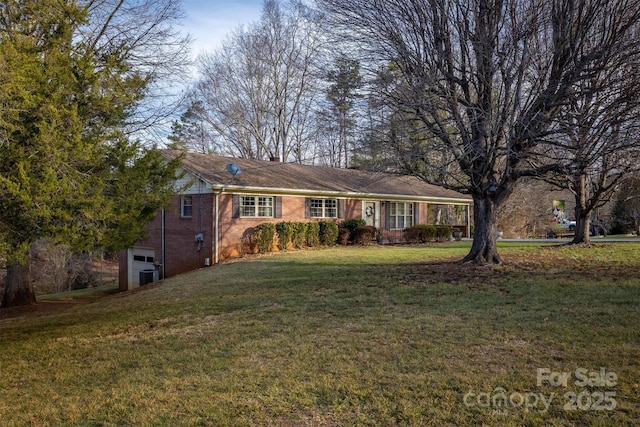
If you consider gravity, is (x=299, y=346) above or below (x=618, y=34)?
below

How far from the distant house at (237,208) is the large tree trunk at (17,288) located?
18.2 feet

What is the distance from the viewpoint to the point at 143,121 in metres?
12.6

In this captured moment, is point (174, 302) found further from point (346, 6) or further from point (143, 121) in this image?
point (346, 6)

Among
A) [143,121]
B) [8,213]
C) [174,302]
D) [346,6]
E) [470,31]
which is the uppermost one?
[346,6]

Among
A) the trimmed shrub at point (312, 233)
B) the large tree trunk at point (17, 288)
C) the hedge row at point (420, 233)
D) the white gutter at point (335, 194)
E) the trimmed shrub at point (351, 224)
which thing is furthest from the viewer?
the hedge row at point (420, 233)

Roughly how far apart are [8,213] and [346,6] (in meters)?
8.63

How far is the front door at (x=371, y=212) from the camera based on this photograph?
23.8 meters

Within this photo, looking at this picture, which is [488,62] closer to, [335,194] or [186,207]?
[335,194]

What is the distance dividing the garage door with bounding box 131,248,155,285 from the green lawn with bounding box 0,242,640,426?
9.91 metres

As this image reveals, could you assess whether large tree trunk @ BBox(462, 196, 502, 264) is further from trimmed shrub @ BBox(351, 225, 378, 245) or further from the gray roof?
trimmed shrub @ BBox(351, 225, 378, 245)

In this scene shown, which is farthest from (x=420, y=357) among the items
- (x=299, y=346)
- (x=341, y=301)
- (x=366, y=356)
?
(x=341, y=301)

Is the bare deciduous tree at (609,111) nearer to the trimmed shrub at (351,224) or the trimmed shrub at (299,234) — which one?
the trimmed shrub at (299,234)

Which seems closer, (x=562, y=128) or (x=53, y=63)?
(x=53, y=63)

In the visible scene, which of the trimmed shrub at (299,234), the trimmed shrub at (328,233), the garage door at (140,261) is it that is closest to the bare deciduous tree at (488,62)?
the trimmed shrub at (299,234)
